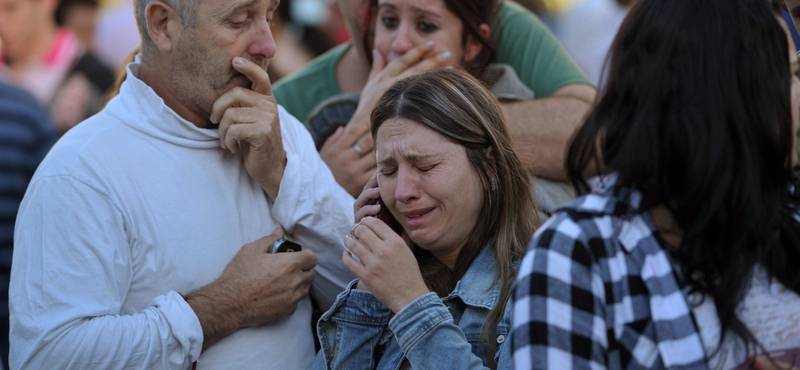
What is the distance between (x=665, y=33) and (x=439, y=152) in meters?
0.77

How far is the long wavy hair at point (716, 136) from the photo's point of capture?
1321 millimetres

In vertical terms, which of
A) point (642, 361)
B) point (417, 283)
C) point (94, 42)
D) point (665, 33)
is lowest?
point (94, 42)

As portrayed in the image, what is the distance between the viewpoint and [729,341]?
4.39 feet

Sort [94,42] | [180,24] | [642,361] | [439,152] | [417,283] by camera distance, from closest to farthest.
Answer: [642,361] < [417,283] < [439,152] < [180,24] < [94,42]

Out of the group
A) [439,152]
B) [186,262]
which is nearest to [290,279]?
[186,262]

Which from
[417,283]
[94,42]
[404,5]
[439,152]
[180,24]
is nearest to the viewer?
[417,283]

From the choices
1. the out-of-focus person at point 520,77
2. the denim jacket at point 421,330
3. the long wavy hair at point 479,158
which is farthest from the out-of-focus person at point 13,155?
the long wavy hair at point 479,158

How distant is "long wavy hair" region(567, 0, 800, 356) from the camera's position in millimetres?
1321

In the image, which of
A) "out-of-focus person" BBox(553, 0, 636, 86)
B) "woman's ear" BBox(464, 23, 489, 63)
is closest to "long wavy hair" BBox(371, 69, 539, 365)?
"woman's ear" BBox(464, 23, 489, 63)

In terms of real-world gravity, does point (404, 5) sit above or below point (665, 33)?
below

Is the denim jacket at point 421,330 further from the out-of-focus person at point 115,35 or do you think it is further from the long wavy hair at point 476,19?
the out-of-focus person at point 115,35

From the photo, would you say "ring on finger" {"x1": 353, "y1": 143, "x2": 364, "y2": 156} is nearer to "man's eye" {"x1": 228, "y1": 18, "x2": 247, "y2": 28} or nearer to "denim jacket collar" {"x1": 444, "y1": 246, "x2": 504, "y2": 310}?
"man's eye" {"x1": 228, "y1": 18, "x2": 247, "y2": 28}

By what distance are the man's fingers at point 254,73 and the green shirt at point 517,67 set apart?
0.88 metres

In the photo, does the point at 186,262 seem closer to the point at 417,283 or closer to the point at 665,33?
the point at 417,283
